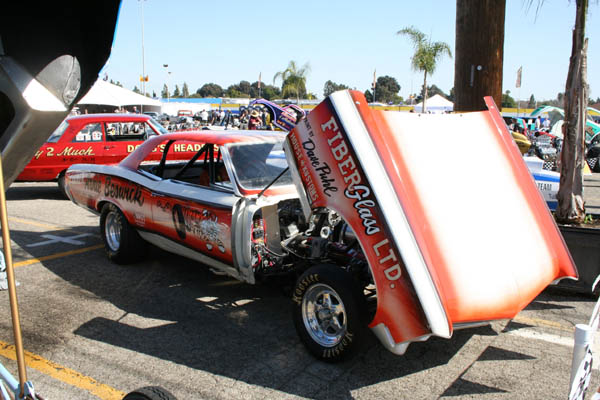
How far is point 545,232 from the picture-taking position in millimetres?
3631

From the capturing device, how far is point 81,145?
10203mm

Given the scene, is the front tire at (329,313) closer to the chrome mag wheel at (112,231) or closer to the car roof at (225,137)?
the car roof at (225,137)

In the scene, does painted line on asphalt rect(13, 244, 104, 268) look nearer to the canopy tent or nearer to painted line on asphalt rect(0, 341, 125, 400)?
painted line on asphalt rect(0, 341, 125, 400)

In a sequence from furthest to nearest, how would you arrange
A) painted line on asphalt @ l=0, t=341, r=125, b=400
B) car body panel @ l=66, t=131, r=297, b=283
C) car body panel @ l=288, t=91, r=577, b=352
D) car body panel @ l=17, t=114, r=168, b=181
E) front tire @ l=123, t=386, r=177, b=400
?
car body panel @ l=17, t=114, r=168, b=181 → car body panel @ l=66, t=131, r=297, b=283 → painted line on asphalt @ l=0, t=341, r=125, b=400 → car body panel @ l=288, t=91, r=577, b=352 → front tire @ l=123, t=386, r=177, b=400

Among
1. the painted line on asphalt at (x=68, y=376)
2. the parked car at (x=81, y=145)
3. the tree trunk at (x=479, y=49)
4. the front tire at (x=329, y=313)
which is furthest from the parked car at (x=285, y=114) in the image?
the painted line on asphalt at (x=68, y=376)

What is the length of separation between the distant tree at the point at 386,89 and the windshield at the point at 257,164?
85.7m

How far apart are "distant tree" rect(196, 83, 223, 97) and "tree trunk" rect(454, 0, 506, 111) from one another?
488ft

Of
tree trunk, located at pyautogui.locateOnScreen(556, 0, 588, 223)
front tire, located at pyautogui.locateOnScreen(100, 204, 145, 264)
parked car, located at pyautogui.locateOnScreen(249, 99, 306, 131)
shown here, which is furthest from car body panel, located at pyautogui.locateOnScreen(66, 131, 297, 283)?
parked car, located at pyautogui.locateOnScreen(249, 99, 306, 131)

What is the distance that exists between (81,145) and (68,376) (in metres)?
7.84

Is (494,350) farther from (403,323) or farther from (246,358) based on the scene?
(246,358)

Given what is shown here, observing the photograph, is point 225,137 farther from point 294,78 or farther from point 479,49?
point 294,78

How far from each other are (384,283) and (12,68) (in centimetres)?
224

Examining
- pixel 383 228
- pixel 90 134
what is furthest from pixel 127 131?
pixel 383 228

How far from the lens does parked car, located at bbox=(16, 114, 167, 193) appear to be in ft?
32.5
